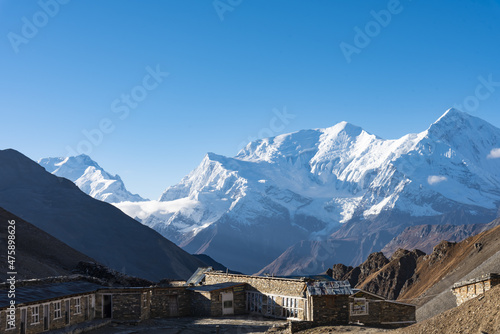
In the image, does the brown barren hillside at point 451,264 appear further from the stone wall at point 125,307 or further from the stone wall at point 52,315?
the stone wall at point 52,315

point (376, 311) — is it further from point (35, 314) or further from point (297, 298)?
point (35, 314)

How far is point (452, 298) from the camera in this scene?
79.0 meters

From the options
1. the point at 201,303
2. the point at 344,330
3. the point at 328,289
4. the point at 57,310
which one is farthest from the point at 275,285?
the point at 57,310

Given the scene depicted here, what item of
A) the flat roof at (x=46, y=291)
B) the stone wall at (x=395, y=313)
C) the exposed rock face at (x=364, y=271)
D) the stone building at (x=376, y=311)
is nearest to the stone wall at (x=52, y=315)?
the flat roof at (x=46, y=291)

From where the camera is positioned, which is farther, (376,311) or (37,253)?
(37,253)

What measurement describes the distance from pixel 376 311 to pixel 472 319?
79.8 feet

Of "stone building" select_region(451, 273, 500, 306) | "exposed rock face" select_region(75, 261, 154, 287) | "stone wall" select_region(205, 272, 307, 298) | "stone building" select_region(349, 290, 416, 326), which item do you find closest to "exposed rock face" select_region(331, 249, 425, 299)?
"exposed rock face" select_region(75, 261, 154, 287)

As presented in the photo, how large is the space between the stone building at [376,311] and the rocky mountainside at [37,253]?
51591mm

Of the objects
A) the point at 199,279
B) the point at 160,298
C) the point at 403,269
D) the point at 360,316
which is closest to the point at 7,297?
the point at 160,298

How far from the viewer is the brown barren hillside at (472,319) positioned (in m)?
26.1

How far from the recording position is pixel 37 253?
105438mm

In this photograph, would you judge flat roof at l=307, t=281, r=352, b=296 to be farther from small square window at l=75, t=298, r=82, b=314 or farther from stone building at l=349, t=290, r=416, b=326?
small square window at l=75, t=298, r=82, b=314

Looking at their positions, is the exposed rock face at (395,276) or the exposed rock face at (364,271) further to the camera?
the exposed rock face at (364,271)

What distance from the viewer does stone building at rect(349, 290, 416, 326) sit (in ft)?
164
